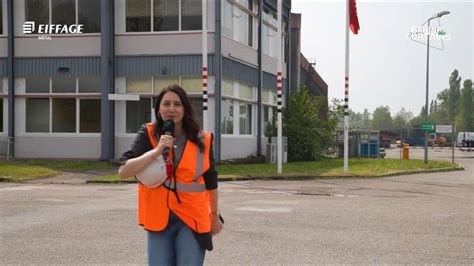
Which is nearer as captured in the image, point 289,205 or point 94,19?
point 289,205

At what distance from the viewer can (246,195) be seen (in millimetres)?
13852

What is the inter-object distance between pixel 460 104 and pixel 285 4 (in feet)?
275

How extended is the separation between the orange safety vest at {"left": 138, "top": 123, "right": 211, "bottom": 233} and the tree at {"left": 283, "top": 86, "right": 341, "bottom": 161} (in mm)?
23324

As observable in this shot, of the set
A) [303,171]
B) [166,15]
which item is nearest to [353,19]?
[303,171]

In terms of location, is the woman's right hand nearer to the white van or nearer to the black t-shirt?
the black t-shirt

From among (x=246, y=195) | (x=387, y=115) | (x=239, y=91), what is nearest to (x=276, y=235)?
(x=246, y=195)

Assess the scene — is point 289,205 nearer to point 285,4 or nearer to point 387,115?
point 285,4

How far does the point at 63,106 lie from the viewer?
2467 cm

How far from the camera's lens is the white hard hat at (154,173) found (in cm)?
355

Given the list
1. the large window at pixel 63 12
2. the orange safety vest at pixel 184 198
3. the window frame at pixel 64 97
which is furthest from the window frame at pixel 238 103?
the orange safety vest at pixel 184 198

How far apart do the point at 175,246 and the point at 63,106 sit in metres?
22.1

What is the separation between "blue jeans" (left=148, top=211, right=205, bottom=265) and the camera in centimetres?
365

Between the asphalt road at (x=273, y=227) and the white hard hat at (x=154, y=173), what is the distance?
3.25m

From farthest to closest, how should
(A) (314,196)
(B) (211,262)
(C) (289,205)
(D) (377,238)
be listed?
(A) (314,196), (C) (289,205), (D) (377,238), (B) (211,262)
